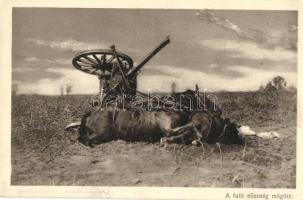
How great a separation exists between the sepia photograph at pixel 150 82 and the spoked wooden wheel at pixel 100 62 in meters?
0.01

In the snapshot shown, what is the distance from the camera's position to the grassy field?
4523 millimetres

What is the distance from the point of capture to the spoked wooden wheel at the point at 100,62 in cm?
466

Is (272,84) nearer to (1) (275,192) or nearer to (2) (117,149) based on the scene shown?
(1) (275,192)

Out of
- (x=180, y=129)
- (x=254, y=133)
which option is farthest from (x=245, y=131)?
(x=180, y=129)

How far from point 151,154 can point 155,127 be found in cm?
29

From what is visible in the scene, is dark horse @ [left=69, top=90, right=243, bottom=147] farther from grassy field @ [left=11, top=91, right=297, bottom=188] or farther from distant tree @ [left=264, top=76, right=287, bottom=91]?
distant tree @ [left=264, top=76, right=287, bottom=91]

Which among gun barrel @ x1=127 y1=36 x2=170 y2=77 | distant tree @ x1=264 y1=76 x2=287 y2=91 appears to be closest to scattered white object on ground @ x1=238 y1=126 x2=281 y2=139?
distant tree @ x1=264 y1=76 x2=287 y2=91

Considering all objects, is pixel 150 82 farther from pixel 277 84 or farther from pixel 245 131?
pixel 277 84

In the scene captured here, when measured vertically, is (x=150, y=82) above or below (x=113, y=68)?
below

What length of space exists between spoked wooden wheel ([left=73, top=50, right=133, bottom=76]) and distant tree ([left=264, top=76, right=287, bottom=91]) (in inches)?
58.3

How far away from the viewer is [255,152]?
4.62 m

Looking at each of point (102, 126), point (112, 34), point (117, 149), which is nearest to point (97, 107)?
point (102, 126)

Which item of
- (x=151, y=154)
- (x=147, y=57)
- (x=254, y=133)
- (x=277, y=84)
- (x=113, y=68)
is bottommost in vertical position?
(x=151, y=154)

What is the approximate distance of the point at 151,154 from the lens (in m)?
4.57
